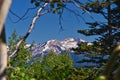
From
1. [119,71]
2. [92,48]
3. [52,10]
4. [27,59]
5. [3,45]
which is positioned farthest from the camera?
[27,59]

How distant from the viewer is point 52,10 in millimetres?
6941

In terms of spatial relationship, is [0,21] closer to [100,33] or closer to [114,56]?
[114,56]

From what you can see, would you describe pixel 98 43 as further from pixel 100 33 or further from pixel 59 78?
pixel 59 78

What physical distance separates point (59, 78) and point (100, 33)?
36.1 m

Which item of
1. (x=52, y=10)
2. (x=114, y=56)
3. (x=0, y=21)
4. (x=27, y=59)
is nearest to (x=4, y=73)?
(x=0, y=21)

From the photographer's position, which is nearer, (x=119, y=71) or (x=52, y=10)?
(x=119, y=71)

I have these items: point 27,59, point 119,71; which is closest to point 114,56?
point 119,71

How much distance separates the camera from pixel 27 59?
217 ft

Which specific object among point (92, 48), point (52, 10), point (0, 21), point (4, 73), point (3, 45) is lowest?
point (92, 48)

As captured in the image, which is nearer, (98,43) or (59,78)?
(59,78)

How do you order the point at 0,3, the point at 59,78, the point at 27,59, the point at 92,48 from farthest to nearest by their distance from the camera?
the point at 27,59, the point at 92,48, the point at 59,78, the point at 0,3

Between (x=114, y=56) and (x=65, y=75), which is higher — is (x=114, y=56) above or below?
above

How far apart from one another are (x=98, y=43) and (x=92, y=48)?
1073mm

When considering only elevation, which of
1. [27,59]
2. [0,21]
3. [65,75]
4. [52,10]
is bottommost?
[27,59]
